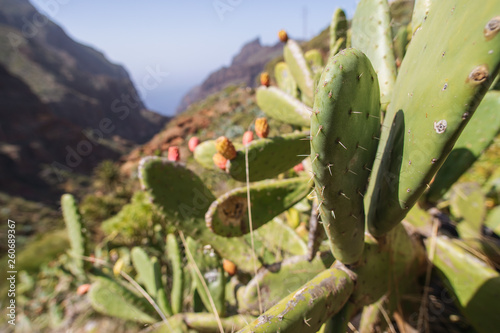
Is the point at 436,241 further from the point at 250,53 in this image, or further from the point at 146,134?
the point at 250,53

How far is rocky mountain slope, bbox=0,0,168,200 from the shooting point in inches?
1161

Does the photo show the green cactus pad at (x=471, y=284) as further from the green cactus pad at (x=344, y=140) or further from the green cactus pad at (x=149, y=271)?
the green cactus pad at (x=149, y=271)

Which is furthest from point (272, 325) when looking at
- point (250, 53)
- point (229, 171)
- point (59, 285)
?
Result: point (250, 53)

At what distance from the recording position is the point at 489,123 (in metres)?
0.97

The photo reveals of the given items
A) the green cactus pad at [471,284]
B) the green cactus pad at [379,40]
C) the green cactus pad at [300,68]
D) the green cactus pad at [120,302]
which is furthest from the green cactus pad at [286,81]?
the green cactus pad at [120,302]

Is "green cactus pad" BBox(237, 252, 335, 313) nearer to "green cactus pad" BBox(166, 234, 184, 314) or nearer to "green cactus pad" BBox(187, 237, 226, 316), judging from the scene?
"green cactus pad" BBox(187, 237, 226, 316)

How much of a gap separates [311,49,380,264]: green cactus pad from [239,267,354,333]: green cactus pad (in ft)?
A: 0.31

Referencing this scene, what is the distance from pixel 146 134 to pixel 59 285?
53.2 meters

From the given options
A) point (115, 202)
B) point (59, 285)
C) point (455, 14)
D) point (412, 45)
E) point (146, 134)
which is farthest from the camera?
point (146, 134)

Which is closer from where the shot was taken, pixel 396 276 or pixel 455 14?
pixel 455 14

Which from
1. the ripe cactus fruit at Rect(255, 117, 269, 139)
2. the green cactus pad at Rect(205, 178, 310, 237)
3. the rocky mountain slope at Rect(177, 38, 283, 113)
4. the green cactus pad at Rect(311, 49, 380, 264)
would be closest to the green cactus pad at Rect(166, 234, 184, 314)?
the green cactus pad at Rect(205, 178, 310, 237)

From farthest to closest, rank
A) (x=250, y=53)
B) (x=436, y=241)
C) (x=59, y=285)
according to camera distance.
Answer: (x=250, y=53) < (x=59, y=285) < (x=436, y=241)

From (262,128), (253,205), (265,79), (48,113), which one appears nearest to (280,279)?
(253,205)

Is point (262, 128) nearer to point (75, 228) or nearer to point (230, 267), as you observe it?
point (230, 267)
